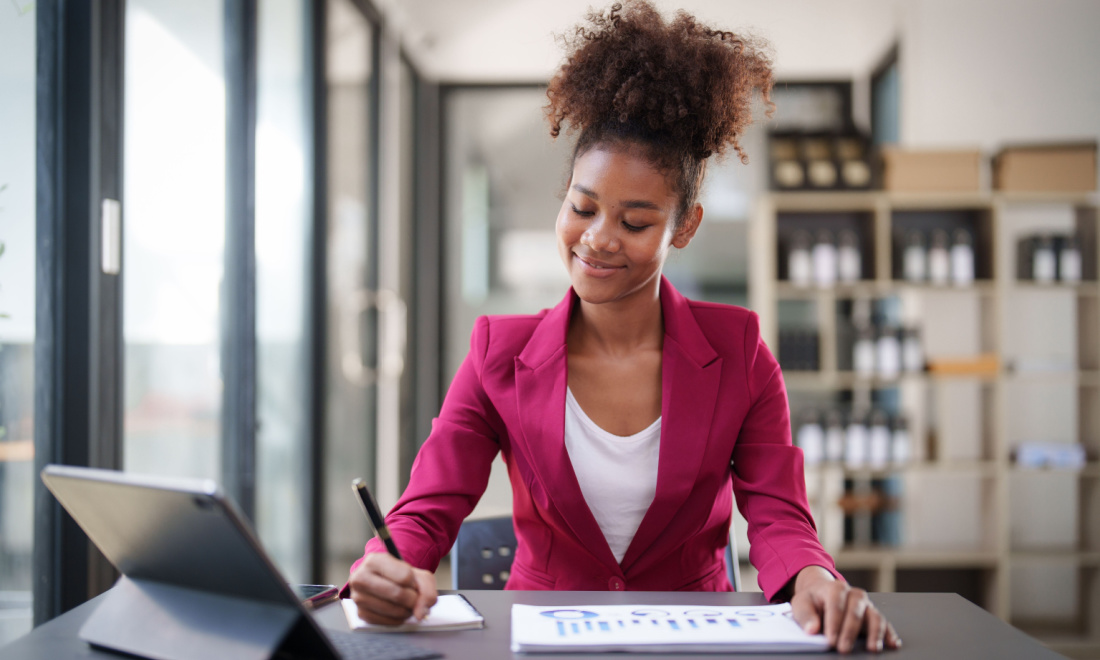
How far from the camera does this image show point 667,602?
38.6 inches

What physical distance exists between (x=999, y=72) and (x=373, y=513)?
3877 millimetres

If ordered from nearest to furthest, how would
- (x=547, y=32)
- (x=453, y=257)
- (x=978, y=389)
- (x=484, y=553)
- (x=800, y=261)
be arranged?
(x=484, y=553), (x=800, y=261), (x=978, y=389), (x=547, y=32), (x=453, y=257)

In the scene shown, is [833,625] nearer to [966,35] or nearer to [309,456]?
[309,456]

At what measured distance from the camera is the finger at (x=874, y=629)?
32.6 inches

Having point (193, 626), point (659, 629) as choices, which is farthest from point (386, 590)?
point (659, 629)

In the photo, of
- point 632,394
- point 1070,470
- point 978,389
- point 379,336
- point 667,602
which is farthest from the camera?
point 379,336

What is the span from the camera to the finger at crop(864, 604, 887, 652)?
83 centimetres

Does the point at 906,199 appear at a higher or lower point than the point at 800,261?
higher

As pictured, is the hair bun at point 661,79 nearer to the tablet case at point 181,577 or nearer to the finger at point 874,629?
the finger at point 874,629

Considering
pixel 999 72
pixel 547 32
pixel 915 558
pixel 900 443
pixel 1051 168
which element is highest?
pixel 547 32

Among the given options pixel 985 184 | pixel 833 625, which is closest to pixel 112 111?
pixel 833 625

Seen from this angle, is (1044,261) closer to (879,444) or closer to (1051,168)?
(1051,168)

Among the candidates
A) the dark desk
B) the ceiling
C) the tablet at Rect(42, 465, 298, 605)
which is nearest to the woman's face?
the dark desk

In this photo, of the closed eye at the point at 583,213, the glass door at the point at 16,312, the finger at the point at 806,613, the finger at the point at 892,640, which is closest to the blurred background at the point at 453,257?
the glass door at the point at 16,312
